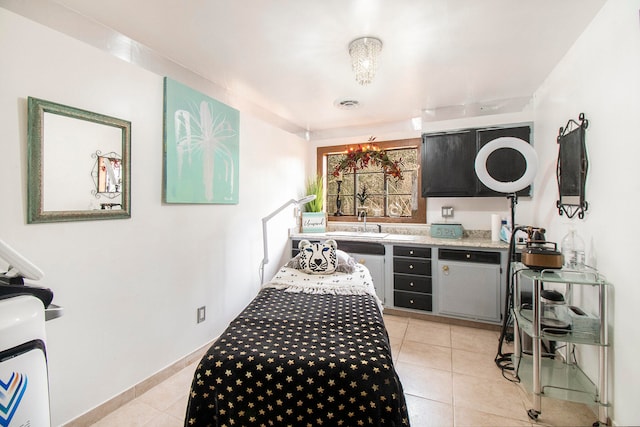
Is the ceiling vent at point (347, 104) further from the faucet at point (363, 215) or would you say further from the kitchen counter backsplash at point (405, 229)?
the kitchen counter backsplash at point (405, 229)

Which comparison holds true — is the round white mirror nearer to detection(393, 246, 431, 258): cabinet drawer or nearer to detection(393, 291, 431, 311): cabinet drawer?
detection(393, 246, 431, 258): cabinet drawer

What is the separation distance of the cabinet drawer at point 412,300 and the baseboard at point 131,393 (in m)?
2.03

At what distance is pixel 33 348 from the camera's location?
3.17 ft

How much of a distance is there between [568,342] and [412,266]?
5.11 feet

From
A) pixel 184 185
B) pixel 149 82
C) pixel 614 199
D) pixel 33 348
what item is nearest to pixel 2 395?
pixel 33 348

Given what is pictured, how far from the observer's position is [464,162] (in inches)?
124

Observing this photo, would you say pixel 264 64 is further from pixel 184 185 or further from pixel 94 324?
pixel 94 324

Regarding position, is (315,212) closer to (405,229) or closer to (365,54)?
(405,229)

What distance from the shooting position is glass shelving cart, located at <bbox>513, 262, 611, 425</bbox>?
1.55 metres

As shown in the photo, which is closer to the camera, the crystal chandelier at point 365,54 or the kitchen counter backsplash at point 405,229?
the crystal chandelier at point 365,54

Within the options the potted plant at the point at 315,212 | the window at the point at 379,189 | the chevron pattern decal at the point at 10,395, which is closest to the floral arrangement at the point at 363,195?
the window at the point at 379,189

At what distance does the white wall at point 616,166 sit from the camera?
135 cm

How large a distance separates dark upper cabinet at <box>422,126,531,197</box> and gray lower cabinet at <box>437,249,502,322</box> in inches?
27.5

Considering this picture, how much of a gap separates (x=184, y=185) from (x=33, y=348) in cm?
143
